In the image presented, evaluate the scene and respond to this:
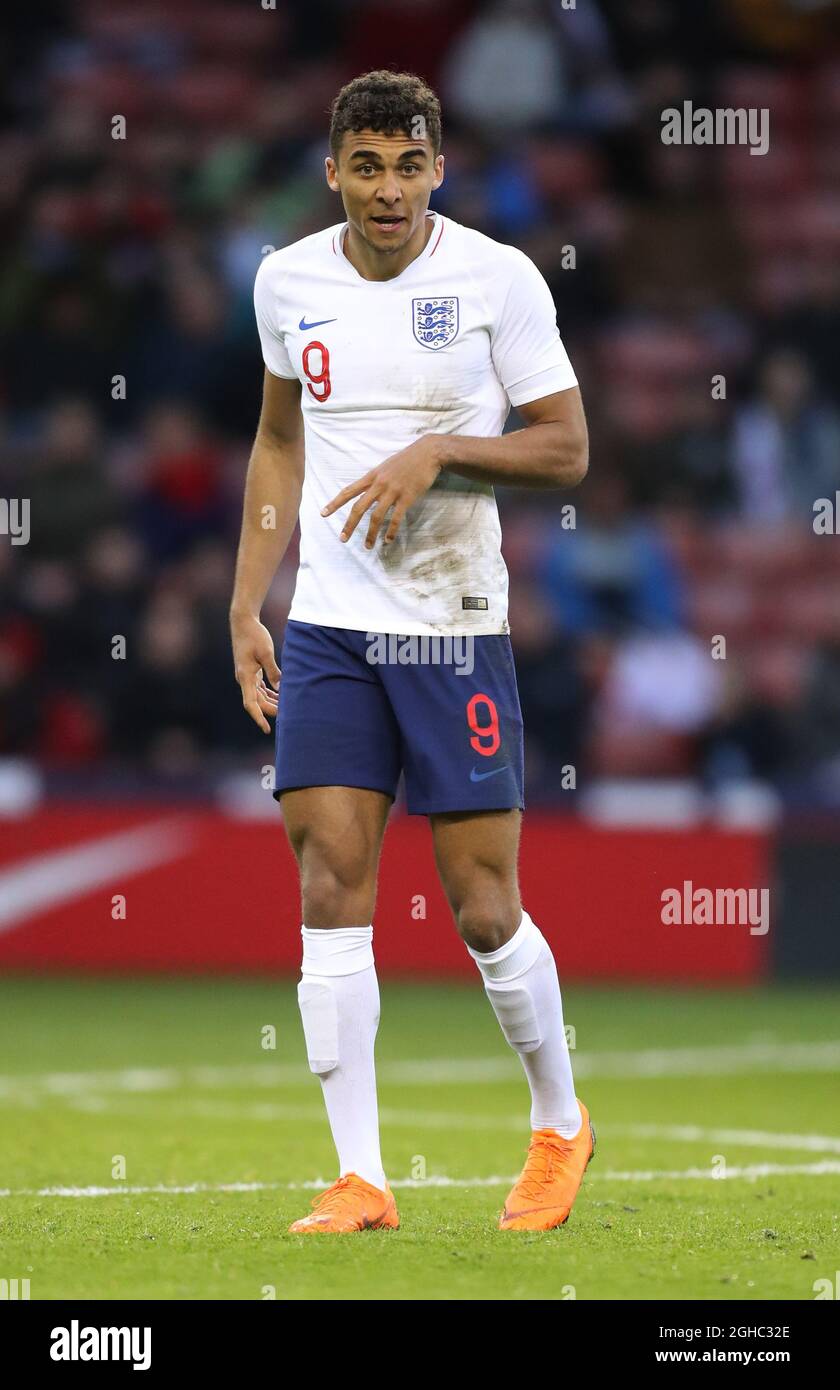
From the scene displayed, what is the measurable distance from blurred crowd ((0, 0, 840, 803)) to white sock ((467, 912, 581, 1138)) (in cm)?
651

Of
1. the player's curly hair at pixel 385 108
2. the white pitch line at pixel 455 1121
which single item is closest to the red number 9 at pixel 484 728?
the player's curly hair at pixel 385 108

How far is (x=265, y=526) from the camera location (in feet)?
17.4

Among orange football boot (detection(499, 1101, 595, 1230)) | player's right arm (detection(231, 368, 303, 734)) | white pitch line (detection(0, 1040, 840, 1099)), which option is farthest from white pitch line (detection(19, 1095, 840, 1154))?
player's right arm (detection(231, 368, 303, 734))

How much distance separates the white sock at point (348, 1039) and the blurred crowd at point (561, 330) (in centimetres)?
673

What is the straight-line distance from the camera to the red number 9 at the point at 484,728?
4965 mm

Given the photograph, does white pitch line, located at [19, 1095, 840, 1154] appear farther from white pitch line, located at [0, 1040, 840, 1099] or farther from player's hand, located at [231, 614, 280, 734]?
player's hand, located at [231, 614, 280, 734]

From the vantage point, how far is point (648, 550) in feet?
41.5

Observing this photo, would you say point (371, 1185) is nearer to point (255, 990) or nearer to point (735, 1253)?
point (735, 1253)

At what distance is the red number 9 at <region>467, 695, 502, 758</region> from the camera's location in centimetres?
496

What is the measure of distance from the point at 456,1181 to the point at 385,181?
8.49 feet

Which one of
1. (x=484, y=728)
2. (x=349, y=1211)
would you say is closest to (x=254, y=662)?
(x=484, y=728)

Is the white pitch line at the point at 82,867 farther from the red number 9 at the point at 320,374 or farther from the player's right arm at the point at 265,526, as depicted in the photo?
the red number 9 at the point at 320,374
